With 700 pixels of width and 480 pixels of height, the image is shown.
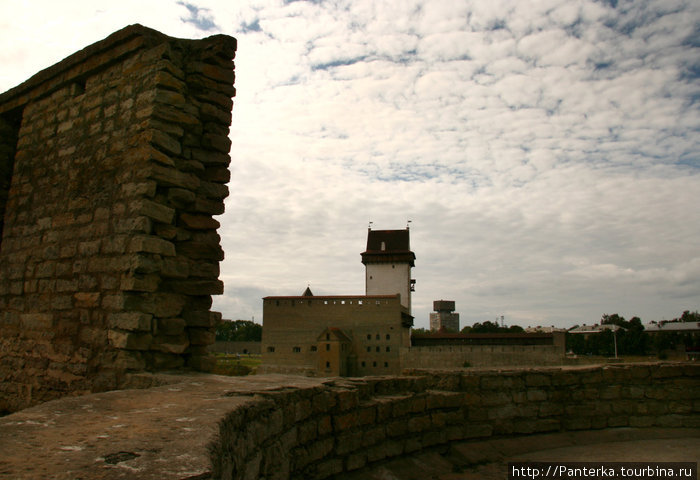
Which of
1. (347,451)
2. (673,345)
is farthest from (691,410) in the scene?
(673,345)

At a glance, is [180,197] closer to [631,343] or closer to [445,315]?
[631,343]

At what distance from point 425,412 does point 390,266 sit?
161ft

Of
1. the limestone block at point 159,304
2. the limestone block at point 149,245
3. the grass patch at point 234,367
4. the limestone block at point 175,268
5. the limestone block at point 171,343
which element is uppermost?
the limestone block at point 149,245

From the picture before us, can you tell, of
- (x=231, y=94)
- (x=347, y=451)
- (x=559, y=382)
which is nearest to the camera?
(x=347, y=451)

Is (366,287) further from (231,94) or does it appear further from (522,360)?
(231,94)

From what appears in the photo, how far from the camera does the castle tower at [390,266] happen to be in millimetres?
52250

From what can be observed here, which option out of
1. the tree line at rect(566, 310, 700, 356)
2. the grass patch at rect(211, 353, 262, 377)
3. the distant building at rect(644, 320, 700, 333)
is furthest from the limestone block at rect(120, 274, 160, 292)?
the distant building at rect(644, 320, 700, 333)

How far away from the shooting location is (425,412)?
4.25 metres

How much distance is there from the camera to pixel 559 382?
5.08 metres

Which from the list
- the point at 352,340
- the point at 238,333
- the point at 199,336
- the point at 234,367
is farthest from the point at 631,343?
the point at 199,336

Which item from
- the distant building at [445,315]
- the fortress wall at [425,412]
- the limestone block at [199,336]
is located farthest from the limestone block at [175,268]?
the distant building at [445,315]

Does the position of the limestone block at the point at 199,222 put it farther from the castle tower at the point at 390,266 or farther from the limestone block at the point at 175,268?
the castle tower at the point at 390,266

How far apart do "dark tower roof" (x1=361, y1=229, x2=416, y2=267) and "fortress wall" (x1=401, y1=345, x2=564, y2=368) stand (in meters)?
13.4

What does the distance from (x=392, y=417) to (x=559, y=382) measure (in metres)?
2.18
